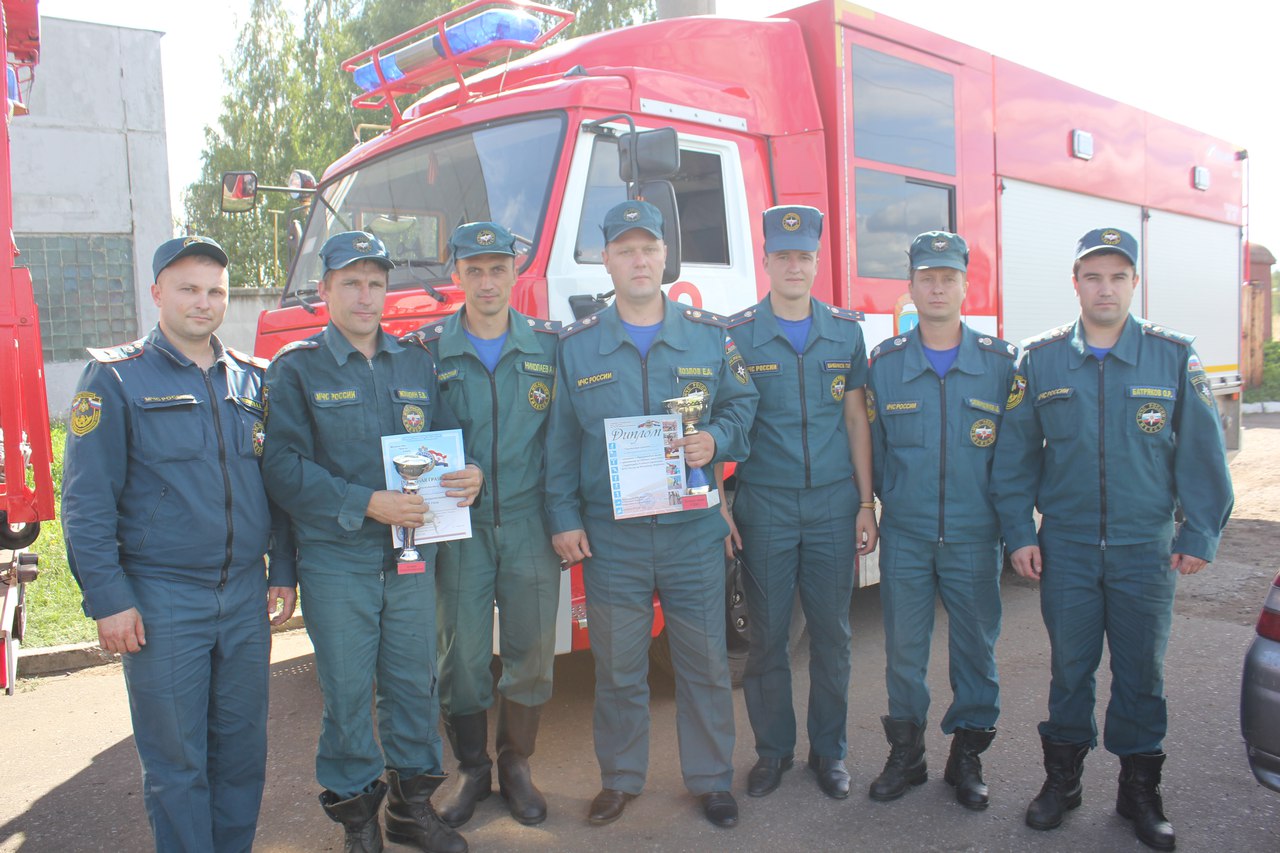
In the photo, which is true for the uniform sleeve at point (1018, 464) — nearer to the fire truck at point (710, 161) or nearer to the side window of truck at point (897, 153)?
the fire truck at point (710, 161)

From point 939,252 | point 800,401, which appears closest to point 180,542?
point 800,401

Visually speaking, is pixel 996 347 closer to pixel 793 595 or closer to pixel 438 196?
pixel 793 595

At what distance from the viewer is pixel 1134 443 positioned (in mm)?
3141

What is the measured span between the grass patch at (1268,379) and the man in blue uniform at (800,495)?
18.4 m

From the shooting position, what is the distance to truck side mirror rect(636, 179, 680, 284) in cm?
385

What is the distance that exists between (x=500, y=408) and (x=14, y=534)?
6.91 ft

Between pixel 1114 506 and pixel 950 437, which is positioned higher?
pixel 950 437

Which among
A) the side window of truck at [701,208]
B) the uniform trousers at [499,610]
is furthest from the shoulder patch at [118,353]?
the side window of truck at [701,208]

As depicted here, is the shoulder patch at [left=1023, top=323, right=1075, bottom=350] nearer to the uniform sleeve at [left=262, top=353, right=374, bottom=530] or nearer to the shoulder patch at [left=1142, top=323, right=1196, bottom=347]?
the shoulder patch at [left=1142, top=323, right=1196, bottom=347]

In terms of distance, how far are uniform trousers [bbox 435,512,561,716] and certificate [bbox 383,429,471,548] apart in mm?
207

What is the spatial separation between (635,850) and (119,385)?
6.90 ft

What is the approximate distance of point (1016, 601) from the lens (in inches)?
241

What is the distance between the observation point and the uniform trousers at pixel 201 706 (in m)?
2.64

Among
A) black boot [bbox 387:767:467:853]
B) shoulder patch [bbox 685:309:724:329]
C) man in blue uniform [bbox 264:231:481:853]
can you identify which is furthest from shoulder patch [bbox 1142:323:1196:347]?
black boot [bbox 387:767:467:853]
